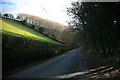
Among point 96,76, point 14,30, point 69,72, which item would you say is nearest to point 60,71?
point 69,72

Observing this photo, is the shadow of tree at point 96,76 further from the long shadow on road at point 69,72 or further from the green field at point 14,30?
the green field at point 14,30

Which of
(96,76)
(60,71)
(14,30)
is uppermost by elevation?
(14,30)

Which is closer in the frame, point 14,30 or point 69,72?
point 69,72

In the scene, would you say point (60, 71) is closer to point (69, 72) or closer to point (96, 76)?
point (69, 72)

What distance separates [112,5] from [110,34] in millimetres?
2721

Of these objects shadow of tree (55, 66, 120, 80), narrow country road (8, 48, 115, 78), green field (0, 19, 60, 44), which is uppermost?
green field (0, 19, 60, 44)

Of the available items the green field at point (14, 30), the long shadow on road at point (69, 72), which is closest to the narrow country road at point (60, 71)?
the long shadow on road at point (69, 72)

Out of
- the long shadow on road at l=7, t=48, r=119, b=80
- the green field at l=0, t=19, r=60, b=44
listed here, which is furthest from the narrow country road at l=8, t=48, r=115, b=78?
the green field at l=0, t=19, r=60, b=44

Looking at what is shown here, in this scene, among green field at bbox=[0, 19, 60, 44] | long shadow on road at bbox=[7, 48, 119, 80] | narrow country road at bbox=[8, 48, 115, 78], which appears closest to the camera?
long shadow on road at bbox=[7, 48, 119, 80]

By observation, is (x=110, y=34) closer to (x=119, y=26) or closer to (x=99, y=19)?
(x=119, y=26)

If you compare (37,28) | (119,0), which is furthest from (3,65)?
(37,28)

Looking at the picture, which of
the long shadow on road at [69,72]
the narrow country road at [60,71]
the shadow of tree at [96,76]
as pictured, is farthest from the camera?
the narrow country road at [60,71]

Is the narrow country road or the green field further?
the green field

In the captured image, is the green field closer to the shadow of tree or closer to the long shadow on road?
the long shadow on road
